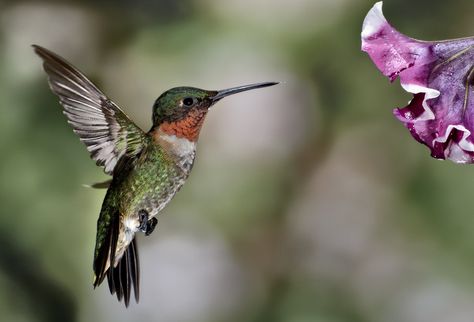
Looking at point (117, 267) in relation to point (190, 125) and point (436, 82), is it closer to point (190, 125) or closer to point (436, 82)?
point (190, 125)

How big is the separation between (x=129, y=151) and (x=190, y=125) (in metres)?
0.11

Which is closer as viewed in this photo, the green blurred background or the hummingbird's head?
the hummingbird's head

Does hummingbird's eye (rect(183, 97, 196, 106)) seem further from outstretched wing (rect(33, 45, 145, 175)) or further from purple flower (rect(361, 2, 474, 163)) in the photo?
purple flower (rect(361, 2, 474, 163))

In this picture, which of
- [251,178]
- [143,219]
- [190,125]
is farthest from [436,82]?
[251,178]

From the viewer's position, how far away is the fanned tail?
1.08 meters

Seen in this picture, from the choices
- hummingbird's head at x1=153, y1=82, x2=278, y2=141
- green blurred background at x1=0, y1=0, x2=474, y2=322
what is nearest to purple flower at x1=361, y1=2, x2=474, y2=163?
hummingbird's head at x1=153, y1=82, x2=278, y2=141

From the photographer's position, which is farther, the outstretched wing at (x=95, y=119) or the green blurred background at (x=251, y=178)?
the green blurred background at (x=251, y=178)

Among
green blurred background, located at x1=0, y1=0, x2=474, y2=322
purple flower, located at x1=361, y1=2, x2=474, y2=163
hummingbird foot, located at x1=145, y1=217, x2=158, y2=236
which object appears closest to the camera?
purple flower, located at x1=361, y1=2, x2=474, y2=163

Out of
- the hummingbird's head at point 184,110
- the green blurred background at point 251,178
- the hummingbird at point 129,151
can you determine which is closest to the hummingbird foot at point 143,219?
the hummingbird at point 129,151

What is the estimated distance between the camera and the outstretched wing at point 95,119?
3.33ft

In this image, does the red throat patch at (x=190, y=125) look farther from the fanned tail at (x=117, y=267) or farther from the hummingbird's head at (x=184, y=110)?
the fanned tail at (x=117, y=267)

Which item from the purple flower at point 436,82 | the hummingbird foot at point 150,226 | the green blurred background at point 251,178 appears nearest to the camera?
the purple flower at point 436,82

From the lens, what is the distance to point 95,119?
3.56 feet

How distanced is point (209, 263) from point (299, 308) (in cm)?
33
